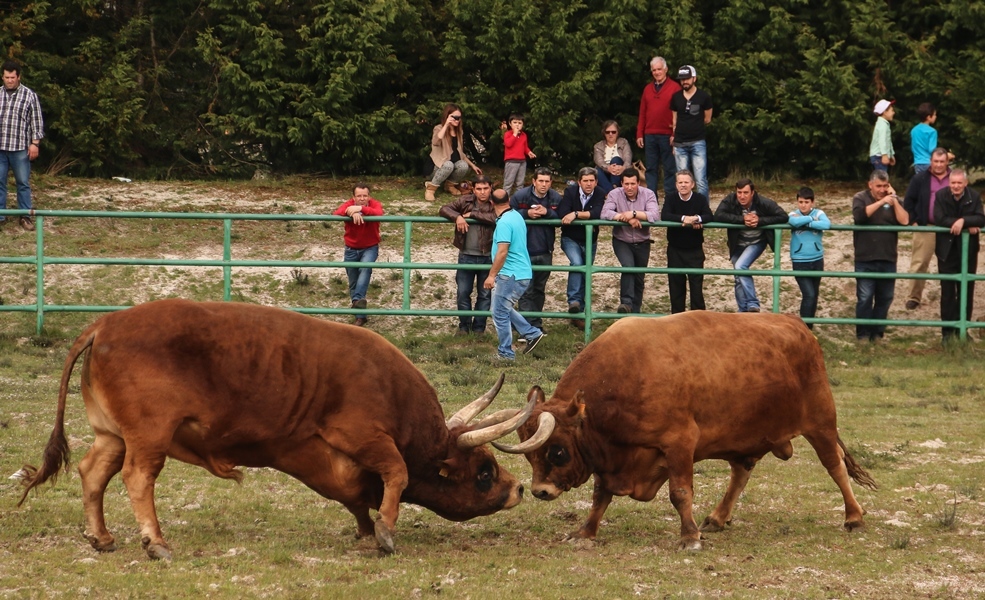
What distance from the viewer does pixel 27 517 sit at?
868cm

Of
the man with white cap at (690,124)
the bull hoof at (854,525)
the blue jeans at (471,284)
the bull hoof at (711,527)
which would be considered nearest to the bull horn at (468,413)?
the bull hoof at (711,527)

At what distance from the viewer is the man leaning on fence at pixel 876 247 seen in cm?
1591

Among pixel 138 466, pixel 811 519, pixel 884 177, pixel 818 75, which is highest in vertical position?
pixel 818 75

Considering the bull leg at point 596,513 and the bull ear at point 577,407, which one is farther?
the bull leg at point 596,513

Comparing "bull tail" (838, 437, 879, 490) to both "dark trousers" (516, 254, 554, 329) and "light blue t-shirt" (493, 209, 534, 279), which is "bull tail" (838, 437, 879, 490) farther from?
"dark trousers" (516, 254, 554, 329)

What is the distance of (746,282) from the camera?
616 inches

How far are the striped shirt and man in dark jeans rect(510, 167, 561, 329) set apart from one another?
594cm

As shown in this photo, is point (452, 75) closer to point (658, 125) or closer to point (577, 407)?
point (658, 125)

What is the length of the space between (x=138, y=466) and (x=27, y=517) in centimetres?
145

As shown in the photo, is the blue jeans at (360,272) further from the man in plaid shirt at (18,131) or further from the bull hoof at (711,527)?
the bull hoof at (711,527)

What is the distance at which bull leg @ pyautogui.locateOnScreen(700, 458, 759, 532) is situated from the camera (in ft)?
29.9

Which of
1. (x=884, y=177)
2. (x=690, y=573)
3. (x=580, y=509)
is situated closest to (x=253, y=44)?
(x=884, y=177)

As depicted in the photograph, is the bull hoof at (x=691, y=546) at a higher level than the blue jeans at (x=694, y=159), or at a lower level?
lower

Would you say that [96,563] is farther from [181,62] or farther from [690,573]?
[181,62]
